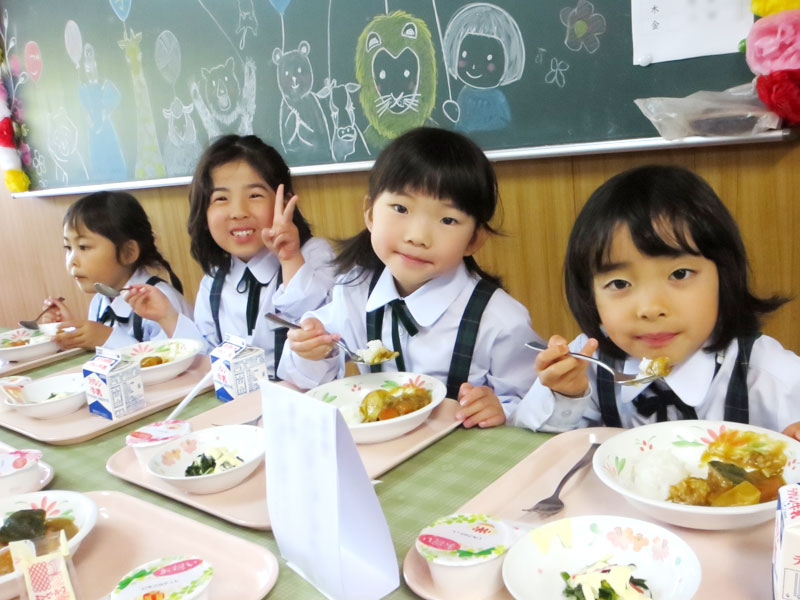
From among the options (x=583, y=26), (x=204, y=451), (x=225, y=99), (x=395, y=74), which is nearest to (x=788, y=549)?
(x=204, y=451)

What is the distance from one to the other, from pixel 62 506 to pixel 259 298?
117cm

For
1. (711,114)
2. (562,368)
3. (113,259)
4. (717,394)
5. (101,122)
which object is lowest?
(717,394)

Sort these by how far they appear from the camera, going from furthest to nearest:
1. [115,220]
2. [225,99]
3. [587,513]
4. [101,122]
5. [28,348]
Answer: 1. [101,122]
2. [225,99]
3. [115,220]
4. [28,348]
5. [587,513]

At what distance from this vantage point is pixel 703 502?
2.68ft

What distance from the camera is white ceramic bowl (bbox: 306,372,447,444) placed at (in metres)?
1.08

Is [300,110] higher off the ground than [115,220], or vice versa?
[300,110]

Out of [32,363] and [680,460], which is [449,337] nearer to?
[680,460]

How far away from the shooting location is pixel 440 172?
1.43 metres

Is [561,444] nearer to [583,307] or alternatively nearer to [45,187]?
[583,307]

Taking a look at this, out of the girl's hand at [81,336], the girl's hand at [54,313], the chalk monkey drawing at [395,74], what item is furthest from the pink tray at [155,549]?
the chalk monkey drawing at [395,74]

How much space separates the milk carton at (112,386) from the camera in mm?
1315

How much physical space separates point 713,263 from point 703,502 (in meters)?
0.46

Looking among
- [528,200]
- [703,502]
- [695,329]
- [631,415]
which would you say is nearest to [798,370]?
[695,329]

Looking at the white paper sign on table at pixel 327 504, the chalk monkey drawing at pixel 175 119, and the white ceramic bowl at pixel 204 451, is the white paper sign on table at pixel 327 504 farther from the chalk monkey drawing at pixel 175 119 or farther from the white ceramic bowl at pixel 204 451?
the chalk monkey drawing at pixel 175 119
